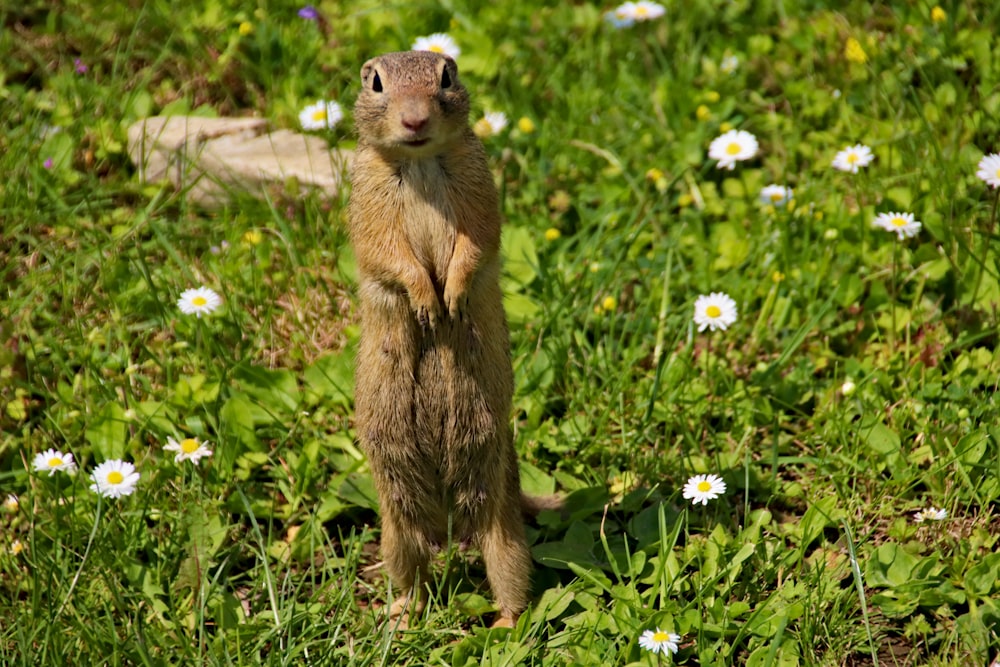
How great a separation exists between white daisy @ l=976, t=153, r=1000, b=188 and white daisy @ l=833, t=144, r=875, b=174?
0.64 metres

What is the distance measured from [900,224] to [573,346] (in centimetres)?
163

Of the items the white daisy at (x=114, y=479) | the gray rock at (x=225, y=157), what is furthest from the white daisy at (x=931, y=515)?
the gray rock at (x=225, y=157)

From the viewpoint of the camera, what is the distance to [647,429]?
515 centimetres

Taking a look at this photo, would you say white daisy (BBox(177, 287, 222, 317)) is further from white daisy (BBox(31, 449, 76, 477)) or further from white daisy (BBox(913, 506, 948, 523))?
white daisy (BBox(913, 506, 948, 523))

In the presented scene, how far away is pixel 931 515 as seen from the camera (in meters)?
4.44

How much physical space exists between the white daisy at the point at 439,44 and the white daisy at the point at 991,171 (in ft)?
9.93

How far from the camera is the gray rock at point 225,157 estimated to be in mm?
6188

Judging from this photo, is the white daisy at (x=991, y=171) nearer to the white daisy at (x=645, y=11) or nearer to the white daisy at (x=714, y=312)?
the white daisy at (x=714, y=312)

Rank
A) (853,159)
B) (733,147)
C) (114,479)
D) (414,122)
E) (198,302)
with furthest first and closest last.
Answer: (733,147) < (853,159) < (198,302) < (114,479) < (414,122)

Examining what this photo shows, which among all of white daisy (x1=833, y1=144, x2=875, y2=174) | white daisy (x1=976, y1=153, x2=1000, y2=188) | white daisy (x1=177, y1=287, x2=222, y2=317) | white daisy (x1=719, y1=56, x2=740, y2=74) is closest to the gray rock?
white daisy (x1=177, y1=287, x2=222, y2=317)

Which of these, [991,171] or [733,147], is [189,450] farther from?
[991,171]

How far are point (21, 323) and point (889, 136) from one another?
4.55 m

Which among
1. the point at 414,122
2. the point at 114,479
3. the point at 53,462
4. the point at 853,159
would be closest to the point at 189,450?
the point at 114,479

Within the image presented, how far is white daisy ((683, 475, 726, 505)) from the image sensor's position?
4387 millimetres
